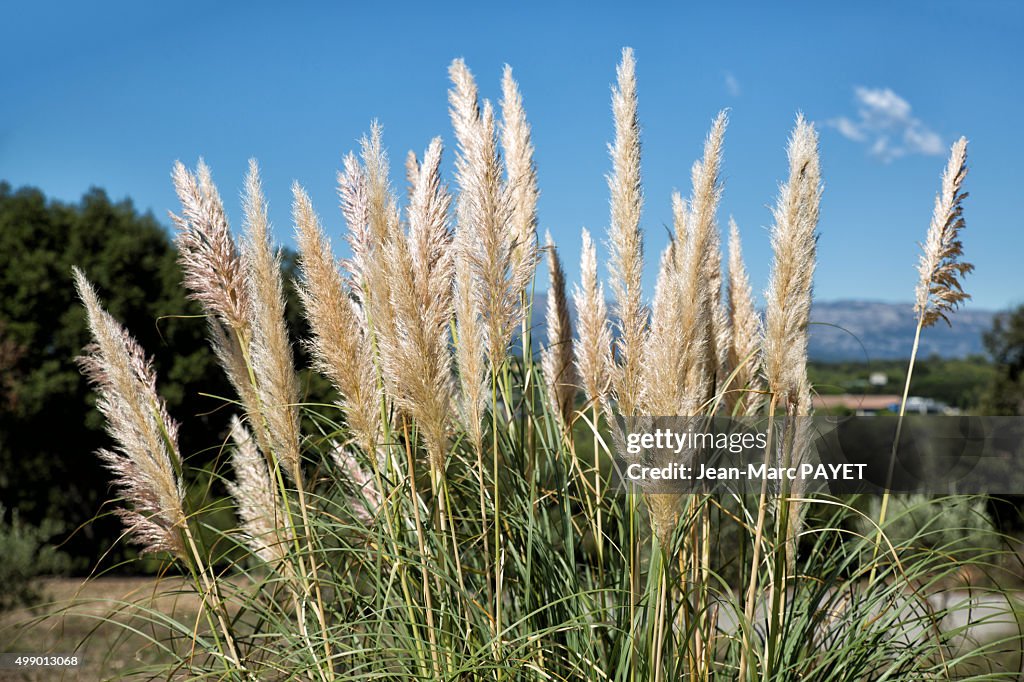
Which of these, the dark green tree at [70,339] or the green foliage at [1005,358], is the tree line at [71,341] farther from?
the green foliage at [1005,358]

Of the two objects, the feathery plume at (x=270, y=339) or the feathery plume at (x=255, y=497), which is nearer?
the feathery plume at (x=270, y=339)

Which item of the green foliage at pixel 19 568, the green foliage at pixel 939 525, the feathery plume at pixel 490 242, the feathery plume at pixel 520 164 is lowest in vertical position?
the green foliage at pixel 19 568

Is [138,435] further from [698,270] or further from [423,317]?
[698,270]

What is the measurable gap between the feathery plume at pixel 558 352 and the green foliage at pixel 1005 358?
25.1m

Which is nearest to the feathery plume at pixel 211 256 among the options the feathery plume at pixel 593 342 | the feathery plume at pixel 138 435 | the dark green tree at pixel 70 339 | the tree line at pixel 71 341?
the feathery plume at pixel 138 435

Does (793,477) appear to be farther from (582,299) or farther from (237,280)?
(237,280)

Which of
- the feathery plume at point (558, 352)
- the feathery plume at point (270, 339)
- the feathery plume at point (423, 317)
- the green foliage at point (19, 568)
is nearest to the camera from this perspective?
the feathery plume at point (423, 317)

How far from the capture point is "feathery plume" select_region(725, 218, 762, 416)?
318 cm

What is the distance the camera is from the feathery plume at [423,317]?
7.59 feet

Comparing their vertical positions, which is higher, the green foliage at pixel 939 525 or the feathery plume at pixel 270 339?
the feathery plume at pixel 270 339

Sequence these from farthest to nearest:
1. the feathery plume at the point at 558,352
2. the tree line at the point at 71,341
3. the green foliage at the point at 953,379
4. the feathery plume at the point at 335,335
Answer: the green foliage at the point at 953,379
the tree line at the point at 71,341
the feathery plume at the point at 558,352
the feathery plume at the point at 335,335

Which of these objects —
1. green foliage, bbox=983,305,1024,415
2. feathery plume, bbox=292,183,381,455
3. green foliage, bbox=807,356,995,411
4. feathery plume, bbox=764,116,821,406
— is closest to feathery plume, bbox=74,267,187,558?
feathery plume, bbox=292,183,381,455

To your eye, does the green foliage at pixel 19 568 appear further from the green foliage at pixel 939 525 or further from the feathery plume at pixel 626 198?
the feathery plume at pixel 626 198

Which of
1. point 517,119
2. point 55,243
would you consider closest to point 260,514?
point 517,119
